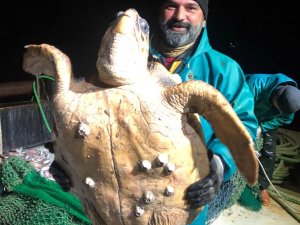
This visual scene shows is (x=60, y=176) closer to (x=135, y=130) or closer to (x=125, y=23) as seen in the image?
(x=135, y=130)

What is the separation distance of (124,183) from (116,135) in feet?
0.52

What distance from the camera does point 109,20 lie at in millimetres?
4832

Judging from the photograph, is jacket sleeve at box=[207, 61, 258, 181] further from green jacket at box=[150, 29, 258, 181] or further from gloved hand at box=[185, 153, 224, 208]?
gloved hand at box=[185, 153, 224, 208]

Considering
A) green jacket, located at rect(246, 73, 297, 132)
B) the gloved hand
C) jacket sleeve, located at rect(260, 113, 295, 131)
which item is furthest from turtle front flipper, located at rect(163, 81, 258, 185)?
jacket sleeve, located at rect(260, 113, 295, 131)

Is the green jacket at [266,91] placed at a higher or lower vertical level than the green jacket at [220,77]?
lower

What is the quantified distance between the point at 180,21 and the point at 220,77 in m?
0.32

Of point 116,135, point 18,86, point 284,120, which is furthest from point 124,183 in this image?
point 18,86

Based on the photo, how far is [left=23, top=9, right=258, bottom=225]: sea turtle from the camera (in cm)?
100

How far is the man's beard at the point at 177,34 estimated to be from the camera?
5.23ft

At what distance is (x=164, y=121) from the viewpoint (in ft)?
3.33

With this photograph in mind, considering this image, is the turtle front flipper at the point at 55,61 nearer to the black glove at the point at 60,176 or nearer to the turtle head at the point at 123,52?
the turtle head at the point at 123,52

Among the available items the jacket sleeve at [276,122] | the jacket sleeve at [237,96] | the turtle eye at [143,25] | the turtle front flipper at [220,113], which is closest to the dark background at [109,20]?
the jacket sleeve at [276,122]

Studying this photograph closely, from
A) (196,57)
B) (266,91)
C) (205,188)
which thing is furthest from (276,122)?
(205,188)

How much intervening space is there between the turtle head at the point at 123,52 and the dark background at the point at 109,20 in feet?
10.5
